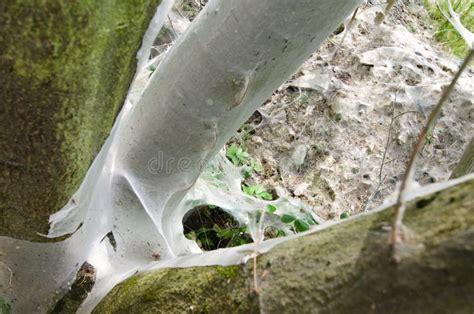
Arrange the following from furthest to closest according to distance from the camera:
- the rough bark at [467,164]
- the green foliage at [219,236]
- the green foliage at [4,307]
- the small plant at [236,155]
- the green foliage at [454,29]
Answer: the green foliage at [454,29] < the small plant at [236,155] < the green foliage at [219,236] < the rough bark at [467,164] < the green foliage at [4,307]

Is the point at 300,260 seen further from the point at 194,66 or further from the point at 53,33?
the point at 194,66

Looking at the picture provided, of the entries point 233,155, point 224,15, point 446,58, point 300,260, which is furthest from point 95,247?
point 446,58

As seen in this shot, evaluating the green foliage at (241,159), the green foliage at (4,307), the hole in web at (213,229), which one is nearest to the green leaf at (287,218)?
the hole in web at (213,229)

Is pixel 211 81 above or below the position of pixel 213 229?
above

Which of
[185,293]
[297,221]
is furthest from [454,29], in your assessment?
[185,293]

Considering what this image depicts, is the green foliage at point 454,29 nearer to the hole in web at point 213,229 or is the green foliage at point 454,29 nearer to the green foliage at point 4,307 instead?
the hole in web at point 213,229

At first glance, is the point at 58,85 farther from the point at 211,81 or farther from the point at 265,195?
the point at 265,195

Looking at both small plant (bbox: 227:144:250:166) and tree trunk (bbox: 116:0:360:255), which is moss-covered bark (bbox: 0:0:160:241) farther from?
small plant (bbox: 227:144:250:166)
